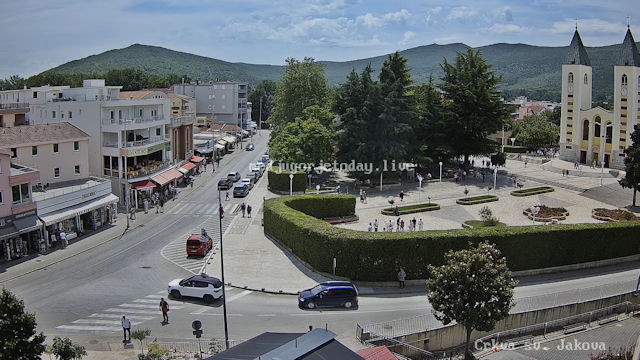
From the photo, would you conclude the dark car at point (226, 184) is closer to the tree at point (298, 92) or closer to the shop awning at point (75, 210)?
the shop awning at point (75, 210)

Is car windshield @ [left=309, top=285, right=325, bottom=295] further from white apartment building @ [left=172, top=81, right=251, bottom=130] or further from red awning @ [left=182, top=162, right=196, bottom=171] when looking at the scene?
white apartment building @ [left=172, top=81, right=251, bottom=130]

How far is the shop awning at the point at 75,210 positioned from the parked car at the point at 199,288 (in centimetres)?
1430

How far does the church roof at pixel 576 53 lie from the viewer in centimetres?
8031

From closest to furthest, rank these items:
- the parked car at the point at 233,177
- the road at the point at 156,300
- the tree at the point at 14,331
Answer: the tree at the point at 14,331, the road at the point at 156,300, the parked car at the point at 233,177

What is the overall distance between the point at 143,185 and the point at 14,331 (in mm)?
37411

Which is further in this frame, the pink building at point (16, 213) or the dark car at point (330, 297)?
the pink building at point (16, 213)

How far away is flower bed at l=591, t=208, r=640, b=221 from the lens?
49.6 metres

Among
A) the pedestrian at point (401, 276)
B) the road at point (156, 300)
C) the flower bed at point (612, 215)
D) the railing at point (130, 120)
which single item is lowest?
the road at point (156, 300)

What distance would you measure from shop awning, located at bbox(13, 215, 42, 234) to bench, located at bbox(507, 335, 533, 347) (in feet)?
101

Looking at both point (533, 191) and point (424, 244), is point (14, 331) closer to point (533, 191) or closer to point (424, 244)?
point (424, 244)

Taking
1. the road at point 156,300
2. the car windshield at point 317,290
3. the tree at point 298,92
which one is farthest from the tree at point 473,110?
the car windshield at point 317,290

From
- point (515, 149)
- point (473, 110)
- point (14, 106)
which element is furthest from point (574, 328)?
point (515, 149)

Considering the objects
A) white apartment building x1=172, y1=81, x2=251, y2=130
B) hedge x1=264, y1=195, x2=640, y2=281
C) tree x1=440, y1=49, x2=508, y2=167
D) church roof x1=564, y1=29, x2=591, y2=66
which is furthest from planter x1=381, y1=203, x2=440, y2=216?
white apartment building x1=172, y1=81, x2=251, y2=130

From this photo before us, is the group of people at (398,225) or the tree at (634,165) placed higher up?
the tree at (634,165)
